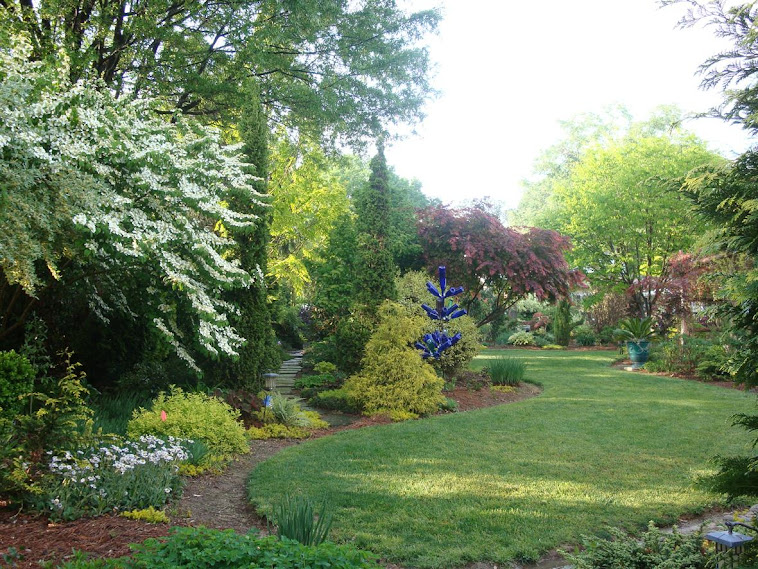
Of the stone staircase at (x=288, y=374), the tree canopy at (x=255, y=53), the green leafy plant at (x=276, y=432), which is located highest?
the tree canopy at (x=255, y=53)

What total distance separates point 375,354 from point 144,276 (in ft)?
13.0

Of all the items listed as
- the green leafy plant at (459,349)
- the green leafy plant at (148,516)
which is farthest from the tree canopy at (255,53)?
the green leafy plant at (148,516)

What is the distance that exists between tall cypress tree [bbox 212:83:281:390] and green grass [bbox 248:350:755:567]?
189 centimetres

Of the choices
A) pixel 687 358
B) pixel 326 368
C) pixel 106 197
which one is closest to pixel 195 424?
pixel 106 197

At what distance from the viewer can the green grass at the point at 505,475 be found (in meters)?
3.83

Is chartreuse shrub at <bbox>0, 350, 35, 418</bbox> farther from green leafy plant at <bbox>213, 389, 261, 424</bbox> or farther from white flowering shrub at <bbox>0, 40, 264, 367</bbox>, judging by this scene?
green leafy plant at <bbox>213, 389, 261, 424</bbox>

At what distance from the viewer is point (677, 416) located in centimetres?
807

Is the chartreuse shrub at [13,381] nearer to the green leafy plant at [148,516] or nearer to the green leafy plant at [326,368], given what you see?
the green leafy plant at [148,516]

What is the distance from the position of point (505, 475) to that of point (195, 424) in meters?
3.14

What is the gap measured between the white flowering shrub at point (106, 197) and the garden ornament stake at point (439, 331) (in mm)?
4468

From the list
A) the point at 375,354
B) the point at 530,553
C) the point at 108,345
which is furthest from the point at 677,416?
the point at 108,345

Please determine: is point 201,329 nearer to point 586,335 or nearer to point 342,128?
point 342,128

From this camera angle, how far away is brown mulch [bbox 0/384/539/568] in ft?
10.4

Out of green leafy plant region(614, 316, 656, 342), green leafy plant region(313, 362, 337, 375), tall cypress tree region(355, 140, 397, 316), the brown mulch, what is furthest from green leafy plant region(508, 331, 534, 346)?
the brown mulch
